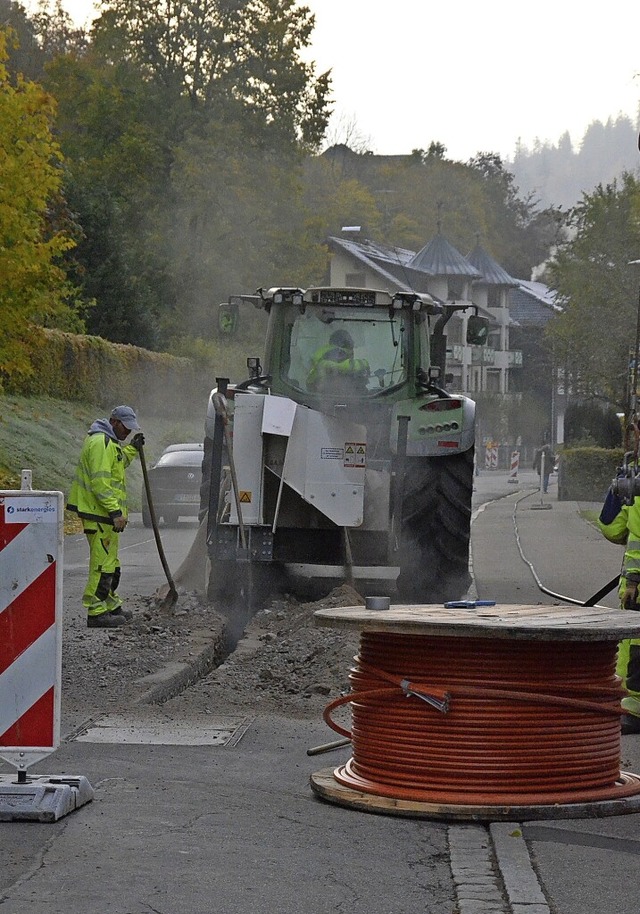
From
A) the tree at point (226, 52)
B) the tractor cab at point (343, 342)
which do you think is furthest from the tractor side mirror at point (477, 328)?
the tree at point (226, 52)

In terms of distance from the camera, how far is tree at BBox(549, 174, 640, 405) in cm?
4366

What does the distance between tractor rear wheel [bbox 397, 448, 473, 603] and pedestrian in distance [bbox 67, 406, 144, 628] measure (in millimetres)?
2589

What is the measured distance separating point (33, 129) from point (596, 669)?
17147 mm

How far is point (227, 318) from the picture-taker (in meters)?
15.6

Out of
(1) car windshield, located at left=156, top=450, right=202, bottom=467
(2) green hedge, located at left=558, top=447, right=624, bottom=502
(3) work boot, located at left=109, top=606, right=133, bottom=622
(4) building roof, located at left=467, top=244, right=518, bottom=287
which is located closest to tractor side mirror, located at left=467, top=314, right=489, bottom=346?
(3) work boot, located at left=109, top=606, right=133, bottom=622

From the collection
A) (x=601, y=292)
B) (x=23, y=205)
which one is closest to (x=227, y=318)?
(x=23, y=205)

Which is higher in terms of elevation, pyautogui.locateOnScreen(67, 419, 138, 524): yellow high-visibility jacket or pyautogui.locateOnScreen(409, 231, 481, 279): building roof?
pyautogui.locateOnScreen(409, 231, 481, 279): building roof

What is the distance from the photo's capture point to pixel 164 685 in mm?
9773

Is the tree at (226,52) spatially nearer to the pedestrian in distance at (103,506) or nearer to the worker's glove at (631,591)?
the pedestrian in distance at (103,506)

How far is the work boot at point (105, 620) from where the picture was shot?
12148mm

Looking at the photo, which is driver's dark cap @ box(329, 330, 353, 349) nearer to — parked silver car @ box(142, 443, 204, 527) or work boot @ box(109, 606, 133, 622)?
work boot @ box(109, 606, 133, 622)

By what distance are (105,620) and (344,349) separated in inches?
146

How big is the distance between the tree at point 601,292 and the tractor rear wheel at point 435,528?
29232 millimetres

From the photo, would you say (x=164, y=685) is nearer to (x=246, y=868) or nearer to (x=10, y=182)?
(x=246, y=868)
